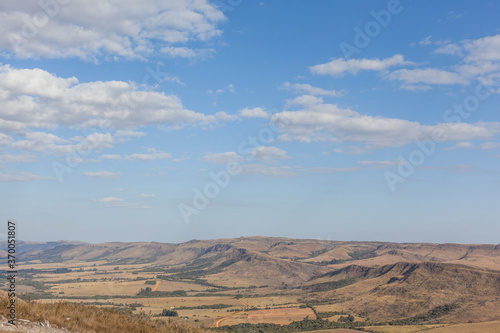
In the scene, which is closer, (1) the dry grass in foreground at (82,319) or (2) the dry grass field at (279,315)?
(1) the dry grass in foreground at (82,319)

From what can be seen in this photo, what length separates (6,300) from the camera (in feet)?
56.5

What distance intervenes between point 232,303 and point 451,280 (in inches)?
3532

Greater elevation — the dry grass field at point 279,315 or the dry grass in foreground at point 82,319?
the dry grass in foreground at point 82,319

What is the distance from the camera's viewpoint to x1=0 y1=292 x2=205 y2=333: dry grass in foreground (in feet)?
54.3

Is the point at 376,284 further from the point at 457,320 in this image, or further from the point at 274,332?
the point at 274,332

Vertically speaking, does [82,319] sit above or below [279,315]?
above

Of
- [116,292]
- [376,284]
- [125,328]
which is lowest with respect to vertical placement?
[116,292]

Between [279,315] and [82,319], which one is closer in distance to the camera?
[82,319]

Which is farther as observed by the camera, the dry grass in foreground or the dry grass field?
the dry grass field

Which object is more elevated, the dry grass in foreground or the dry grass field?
the dry grass in foreground

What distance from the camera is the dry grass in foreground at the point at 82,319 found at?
1655 cm

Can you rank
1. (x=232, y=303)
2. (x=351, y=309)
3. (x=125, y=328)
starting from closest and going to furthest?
1. (x=125, y=328)
2. (x=351, y=309)
3. (x=232, y=303)

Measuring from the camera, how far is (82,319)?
1767cm

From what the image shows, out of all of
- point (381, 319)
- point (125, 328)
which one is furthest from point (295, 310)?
point (125, 328)
